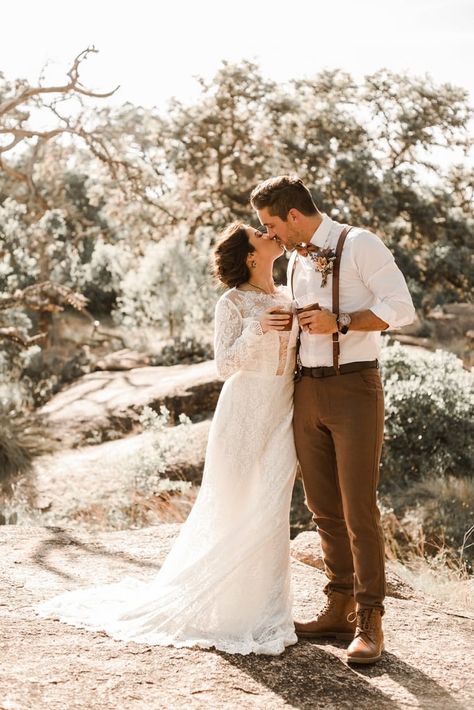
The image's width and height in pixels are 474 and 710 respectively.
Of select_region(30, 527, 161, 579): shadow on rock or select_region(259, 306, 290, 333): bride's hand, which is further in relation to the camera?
select_region(30, 527, 161, 579): shadow on rock

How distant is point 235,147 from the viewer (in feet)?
53.7

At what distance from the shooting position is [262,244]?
172 inches

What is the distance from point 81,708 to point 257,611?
3.62 feet

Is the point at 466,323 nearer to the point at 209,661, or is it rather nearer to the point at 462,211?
the point at 462,211

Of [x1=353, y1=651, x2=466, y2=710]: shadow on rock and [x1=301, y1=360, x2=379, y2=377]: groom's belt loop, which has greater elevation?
[x1=301, y1=360, x2=379, y2=377]: groom's belt loop

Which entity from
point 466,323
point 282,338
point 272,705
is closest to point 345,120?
point 466,323

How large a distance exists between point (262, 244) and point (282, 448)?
1.06m

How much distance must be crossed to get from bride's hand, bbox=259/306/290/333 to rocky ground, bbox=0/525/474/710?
1552 millimetres

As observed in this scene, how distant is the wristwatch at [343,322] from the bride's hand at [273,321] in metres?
0.37

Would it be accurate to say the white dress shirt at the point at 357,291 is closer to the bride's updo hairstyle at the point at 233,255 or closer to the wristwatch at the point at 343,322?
the wristwatch at the point at 343,322

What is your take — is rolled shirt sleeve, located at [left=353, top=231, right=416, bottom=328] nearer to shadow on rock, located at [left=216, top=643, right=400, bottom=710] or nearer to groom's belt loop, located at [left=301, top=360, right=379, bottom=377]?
groom's belt loop, located at [left=301, top=360, right=379, bottom=377]

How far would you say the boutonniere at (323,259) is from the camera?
3932 millimetres

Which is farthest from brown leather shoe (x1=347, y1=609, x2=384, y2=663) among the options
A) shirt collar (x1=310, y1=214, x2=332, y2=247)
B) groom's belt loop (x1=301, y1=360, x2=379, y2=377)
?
shirt collar (x1=310, y1=214, x2=332, y2=247)

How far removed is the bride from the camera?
410 cm
